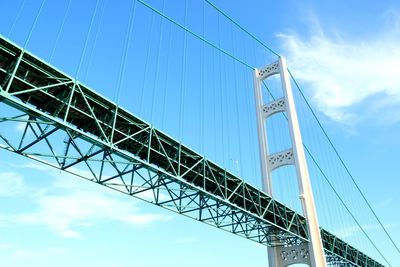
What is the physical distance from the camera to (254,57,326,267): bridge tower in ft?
Answer: 87.8

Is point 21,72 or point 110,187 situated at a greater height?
point 21,72

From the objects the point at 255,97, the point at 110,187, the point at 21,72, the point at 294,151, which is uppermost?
the point at 255,97

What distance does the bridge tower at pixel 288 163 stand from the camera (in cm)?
2677

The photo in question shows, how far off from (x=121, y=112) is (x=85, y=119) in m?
1.52

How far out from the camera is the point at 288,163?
96.6 ft

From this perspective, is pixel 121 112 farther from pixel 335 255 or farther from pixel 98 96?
pixel 335 255

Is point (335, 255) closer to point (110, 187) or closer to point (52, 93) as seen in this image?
point (110, 187)

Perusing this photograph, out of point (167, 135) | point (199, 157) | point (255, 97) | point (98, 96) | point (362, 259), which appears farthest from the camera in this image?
point (362, 259)

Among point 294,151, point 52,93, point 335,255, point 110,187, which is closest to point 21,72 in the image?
point 52,93

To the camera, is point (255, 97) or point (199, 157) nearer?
point (199, 157)

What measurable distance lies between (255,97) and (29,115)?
23570 mm

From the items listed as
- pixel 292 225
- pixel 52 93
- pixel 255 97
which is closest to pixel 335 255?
pixel 292 225

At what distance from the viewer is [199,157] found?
2059 cm

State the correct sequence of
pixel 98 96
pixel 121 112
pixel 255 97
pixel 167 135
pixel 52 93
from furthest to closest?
pixel 255 97 → pixel 167 135 → pixel 121 112 → pixel 98 96 → pixel 52 93
